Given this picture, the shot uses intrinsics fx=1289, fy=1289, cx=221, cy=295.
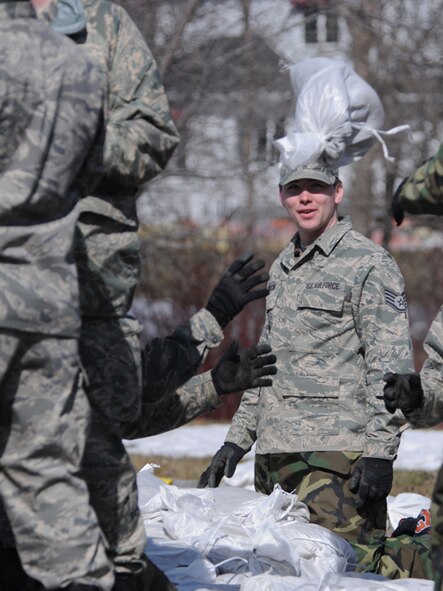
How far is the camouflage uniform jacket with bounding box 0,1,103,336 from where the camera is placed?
3672 millimetres

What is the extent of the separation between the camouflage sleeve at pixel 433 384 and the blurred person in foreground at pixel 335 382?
2.65 feet

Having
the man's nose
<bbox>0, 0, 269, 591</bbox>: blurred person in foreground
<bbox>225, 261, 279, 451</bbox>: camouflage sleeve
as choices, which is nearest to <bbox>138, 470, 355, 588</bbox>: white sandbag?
<bbox>225, 261, 279, 451</bbox>: camouflage sleeve

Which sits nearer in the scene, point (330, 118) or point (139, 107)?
point (139, 107)

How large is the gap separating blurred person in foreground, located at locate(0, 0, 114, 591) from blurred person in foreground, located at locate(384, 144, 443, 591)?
0.95 metres

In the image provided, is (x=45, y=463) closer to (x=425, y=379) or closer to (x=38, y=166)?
(x=38, y=166)

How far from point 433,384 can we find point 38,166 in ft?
5.55

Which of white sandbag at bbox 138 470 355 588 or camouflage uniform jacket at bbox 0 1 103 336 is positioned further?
white sandbag at bbox 138 470 355 588

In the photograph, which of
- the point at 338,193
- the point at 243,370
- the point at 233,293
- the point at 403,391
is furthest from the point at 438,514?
the point at 338,193

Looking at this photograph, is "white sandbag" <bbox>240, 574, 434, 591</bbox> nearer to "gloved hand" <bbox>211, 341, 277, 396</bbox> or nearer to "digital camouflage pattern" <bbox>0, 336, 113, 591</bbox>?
"gloved hand" <bbox>211, 341, 277, 396</bbox>

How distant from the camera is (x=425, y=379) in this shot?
4590 mm

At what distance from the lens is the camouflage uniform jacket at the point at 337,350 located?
5.49 metres

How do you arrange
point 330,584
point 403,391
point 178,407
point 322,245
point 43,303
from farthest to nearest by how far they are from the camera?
point 322,245 < point 330,584 < point 178,407 < point 403,391 < point 43,303

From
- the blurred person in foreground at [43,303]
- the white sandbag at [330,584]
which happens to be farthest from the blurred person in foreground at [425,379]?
the blurred person in foreground at [43,303]

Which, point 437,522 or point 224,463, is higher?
point 437,522
